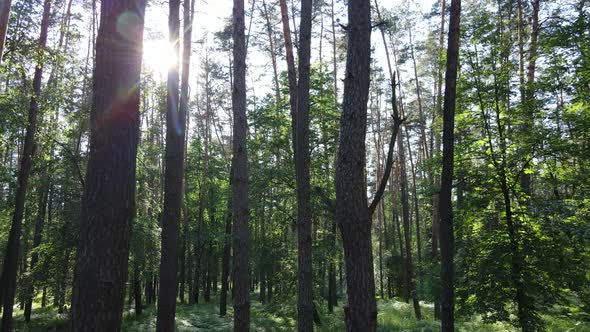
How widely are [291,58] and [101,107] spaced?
7738mm

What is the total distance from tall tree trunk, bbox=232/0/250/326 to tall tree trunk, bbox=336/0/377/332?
280 cm

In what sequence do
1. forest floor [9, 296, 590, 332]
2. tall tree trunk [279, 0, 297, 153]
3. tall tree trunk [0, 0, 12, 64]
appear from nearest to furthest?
tall tree trunk [0, 0, 12, 64] < tall tree trunk [279, 0, 297, 153] < forest floor [9, 296, 590, 332]

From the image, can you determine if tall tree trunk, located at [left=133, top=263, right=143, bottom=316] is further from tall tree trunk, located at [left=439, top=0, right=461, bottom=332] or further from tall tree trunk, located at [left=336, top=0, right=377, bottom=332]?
tall tree trunk, located at [left=336, top=0, right=377, bottom=332]

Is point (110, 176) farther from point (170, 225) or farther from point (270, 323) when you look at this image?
point (270, 323)

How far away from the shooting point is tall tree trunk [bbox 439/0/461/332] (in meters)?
7.89

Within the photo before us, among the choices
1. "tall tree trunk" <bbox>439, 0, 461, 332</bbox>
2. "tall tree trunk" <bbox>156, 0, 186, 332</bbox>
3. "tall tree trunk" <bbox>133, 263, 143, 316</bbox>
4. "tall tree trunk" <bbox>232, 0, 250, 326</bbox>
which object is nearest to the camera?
"tall tree trunk" <bbox>156, 0, 186, 332</bbox>

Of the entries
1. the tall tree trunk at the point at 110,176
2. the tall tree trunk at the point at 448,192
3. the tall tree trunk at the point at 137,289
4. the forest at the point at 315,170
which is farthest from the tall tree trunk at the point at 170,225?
the tall tree trunk at the point at 137,289

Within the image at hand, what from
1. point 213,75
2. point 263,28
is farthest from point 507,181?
point 213,75

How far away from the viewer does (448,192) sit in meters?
8.19

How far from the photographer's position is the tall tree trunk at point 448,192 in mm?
7895

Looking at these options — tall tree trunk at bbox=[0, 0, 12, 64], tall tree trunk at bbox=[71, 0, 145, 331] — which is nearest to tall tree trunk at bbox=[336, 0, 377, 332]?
tall tree trunk at bbox=[71, 0, 145, 331]

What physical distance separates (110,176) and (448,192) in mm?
7106

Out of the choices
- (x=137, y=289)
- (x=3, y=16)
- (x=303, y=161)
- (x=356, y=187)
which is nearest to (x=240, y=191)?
(x=303, y=161)

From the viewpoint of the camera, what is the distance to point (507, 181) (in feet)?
29.8
